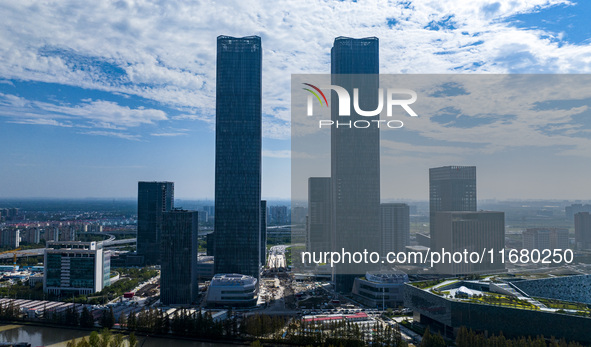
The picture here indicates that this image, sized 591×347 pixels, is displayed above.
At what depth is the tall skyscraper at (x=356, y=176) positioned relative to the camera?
18859 millimetres

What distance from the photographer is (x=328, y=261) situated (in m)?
23.3

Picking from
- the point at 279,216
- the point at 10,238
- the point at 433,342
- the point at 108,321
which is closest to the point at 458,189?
the point at 433,342

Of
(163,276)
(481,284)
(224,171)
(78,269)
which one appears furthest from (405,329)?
(78,269)

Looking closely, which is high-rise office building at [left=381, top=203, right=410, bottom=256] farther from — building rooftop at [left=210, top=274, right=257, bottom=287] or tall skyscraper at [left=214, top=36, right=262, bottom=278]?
building rooftop at [left=210, top=274, right=257, bottom=287]

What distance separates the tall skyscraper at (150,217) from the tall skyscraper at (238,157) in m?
9.12

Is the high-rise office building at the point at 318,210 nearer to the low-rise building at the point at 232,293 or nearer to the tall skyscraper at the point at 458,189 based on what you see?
the tall skyscraper at the point at 458,189

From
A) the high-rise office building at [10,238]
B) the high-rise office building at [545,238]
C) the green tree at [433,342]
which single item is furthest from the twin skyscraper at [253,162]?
the high-rise office building at [10,238]

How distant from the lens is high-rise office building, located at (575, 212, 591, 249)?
24891mm

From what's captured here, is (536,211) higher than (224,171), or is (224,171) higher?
(224,171)

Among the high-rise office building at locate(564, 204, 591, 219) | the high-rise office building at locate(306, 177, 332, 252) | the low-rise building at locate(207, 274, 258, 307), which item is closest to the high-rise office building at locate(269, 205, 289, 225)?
the high-rise office building at locate(306, 177, 332, 252)

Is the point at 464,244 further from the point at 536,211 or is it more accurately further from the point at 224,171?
the point at 224,171

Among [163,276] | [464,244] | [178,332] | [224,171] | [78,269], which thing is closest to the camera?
[178,332]

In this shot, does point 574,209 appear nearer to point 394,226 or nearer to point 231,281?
point 394,226

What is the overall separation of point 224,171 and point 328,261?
327 inches
